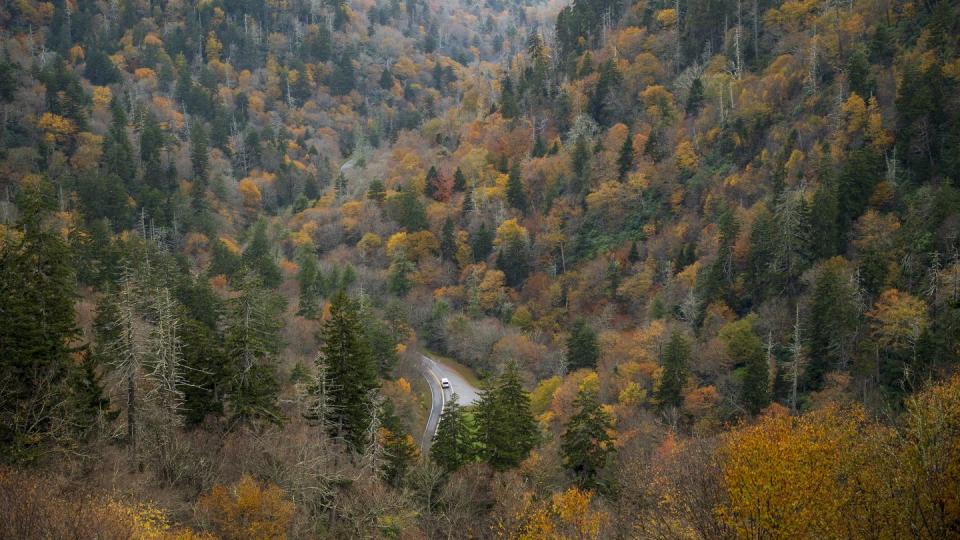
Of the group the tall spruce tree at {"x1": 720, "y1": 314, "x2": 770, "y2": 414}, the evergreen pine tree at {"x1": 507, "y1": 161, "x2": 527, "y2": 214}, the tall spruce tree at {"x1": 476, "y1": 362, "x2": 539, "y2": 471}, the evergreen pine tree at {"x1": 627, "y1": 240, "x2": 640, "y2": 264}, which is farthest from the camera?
the evergreen pine tree at {"x1": 507, "y1": 161, "x2": 527, "y2": 214}

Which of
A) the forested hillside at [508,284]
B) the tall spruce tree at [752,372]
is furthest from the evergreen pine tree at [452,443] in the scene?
the tall spruce tree at [752,372]

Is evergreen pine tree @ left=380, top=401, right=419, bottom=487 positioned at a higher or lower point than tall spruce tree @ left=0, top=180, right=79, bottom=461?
lower

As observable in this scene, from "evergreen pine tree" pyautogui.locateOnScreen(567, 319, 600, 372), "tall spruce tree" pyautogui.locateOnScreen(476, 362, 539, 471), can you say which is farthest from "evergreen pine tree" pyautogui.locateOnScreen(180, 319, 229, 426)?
"evergreen pine tree" pyautogui.locateOnScreen(567, 319, 600, 372)

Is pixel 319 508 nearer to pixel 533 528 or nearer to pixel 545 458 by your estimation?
pixel 533 528

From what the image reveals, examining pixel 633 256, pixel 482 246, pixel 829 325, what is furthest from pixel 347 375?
pixel 482 246

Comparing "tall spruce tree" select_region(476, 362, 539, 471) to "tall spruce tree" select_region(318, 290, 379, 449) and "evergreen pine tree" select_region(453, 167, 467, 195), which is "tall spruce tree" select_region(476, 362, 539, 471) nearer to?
"tall spruce tree" select_region(318, 290, 379, 449)

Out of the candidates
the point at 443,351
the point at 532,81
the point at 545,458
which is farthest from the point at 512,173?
the point at 545,458

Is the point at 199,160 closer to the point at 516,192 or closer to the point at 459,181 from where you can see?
the point at 459,181
